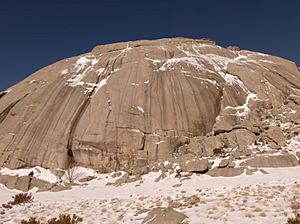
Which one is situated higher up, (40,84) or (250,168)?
(40,84)

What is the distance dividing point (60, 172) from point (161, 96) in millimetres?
16354

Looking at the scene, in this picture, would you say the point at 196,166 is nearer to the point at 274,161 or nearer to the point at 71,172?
the point at 274,161

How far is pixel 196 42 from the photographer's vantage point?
59531 mm

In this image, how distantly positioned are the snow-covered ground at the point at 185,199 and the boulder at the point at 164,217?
2.31 feet

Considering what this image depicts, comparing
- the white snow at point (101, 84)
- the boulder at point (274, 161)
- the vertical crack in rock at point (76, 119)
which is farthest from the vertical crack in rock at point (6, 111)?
the boulder at point (274, 161)

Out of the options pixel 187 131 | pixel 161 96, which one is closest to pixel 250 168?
pixel 187 131

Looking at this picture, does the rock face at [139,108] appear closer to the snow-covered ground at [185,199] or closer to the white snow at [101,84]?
the white snow at [101,84]

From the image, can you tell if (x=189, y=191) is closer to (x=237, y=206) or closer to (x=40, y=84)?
(x=237, y=206)

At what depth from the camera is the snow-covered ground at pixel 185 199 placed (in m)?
16.4

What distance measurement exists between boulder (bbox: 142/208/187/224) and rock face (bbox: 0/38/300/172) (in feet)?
65.6

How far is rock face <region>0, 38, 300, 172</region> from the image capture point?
38031 millimetres

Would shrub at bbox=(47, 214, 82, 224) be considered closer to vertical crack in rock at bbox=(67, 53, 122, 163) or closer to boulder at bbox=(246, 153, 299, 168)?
boulder at bbox=(246, 153, 299, 168)

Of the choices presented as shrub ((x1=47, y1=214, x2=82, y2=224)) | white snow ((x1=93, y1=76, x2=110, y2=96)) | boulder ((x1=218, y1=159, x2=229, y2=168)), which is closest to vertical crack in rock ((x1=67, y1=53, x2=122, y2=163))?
white snow ((x1=93, y1=76, x2=110, y2=96))

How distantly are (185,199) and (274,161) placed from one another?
45.0ft
